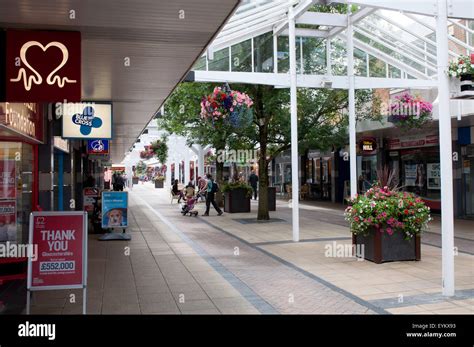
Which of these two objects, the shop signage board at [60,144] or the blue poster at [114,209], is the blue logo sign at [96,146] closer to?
the shop signage board at [60,144]

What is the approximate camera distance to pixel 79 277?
5328 millimetres

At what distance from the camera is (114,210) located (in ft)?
38.2

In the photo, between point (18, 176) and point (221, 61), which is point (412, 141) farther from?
point (18, 176)

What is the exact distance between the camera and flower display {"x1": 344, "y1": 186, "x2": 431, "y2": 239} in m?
8.02

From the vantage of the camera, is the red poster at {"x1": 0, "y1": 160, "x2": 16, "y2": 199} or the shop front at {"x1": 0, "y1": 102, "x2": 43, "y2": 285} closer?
the shop front at {"x1": 0, "y1": 102, "x2": 43, "y2": 285}

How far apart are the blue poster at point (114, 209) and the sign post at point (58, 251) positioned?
629cm

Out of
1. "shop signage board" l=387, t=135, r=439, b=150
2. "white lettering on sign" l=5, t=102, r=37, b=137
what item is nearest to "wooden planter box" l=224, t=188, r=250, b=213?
"shop signage board" l=387, t=135, r=439, b=150

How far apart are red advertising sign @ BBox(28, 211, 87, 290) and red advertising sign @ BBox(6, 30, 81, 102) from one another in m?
1.44

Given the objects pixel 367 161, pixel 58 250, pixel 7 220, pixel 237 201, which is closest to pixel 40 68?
pixel 58 250

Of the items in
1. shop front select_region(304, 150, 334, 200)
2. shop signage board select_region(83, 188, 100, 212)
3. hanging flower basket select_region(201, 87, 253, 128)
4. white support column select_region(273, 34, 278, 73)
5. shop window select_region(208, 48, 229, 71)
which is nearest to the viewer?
hanging flower basket select_region(201, 87, 253, 128)

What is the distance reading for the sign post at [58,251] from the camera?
522 centimetres

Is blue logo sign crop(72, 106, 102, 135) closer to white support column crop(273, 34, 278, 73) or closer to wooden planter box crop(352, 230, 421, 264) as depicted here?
white support column crop(273, 34, 278, 73)
